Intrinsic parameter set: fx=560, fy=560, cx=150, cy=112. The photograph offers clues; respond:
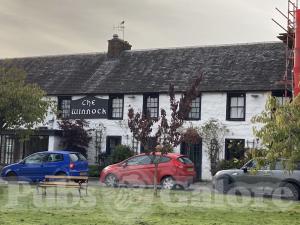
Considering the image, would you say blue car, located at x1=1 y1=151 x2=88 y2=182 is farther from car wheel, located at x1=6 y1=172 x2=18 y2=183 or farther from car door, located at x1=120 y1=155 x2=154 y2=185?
car door, located at x1=120 y1=155 x2=154 y2=185

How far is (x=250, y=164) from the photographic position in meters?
22.1

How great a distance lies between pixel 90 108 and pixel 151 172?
38.9ft

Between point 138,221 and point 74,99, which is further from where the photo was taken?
point 74,99

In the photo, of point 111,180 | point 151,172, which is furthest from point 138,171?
point 111,180

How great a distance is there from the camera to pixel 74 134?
112 ft

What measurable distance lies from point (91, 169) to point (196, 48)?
11.1 meters

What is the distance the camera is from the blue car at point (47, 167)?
25391 mm

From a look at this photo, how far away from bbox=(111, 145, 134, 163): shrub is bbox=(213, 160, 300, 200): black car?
10.0 meters

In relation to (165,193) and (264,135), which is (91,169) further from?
(264,135)

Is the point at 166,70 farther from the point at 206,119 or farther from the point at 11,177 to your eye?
the point at 11,177

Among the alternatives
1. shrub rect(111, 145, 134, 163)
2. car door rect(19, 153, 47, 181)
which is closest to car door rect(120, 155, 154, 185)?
car door rect(19, 153, 47, 181)

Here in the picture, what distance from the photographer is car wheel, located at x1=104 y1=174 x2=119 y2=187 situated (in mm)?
25038

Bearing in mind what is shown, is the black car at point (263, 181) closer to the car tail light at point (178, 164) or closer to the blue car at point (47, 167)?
the car tail light at point (178, 164)

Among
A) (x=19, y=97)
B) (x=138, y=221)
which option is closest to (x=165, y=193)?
(x=19, y=97)
